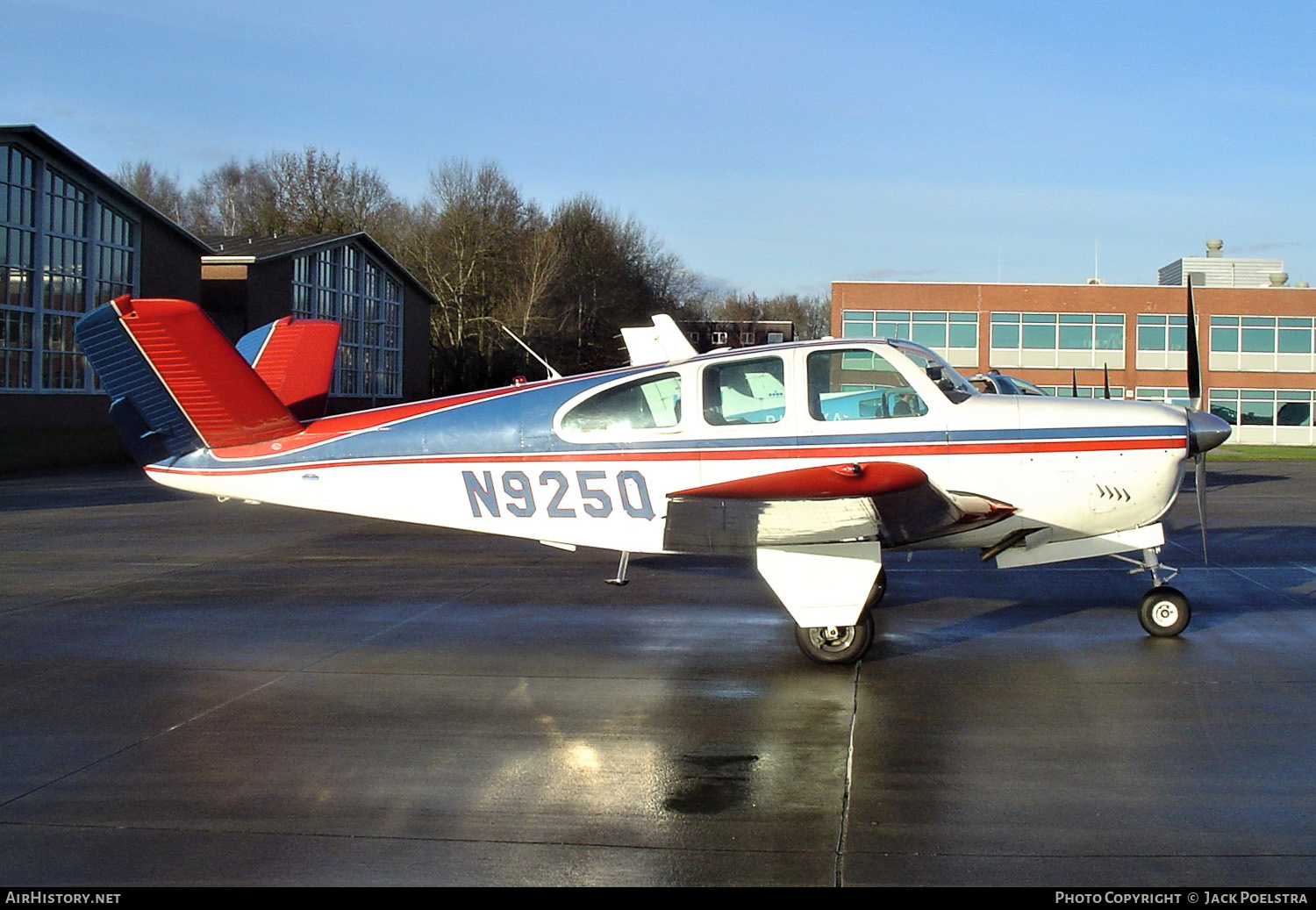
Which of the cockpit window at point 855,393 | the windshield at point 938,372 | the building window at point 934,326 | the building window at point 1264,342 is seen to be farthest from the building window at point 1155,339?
the cockpit window at point 855,393

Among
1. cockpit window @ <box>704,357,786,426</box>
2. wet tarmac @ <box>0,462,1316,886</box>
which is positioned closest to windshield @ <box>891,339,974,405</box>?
cockpit window @ <box>704,357,786,426</box>

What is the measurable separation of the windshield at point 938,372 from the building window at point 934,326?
44892 millimetres

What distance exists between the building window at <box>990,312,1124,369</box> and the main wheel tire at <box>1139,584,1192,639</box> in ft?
148

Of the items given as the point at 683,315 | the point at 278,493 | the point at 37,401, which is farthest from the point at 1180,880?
the point at 683,315

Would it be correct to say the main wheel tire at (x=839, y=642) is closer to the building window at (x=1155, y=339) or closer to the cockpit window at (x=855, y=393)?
the cockpit window at (x=855, y=393)

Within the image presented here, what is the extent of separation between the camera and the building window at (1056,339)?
51.6 m

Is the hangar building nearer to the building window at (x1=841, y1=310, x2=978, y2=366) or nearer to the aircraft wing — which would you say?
the building window at (x1=841, y1=310, x2=978, y2=366)

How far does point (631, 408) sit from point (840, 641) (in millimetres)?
2188

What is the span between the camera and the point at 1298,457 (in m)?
39.1

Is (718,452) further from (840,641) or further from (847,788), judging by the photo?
(847,788)

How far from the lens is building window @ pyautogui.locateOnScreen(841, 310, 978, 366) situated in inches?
2057

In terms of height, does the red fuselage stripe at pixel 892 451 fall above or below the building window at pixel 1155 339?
below

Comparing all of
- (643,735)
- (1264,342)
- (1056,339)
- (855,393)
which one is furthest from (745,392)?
(1264,342)

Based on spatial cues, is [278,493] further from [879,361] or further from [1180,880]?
[1180,880]
